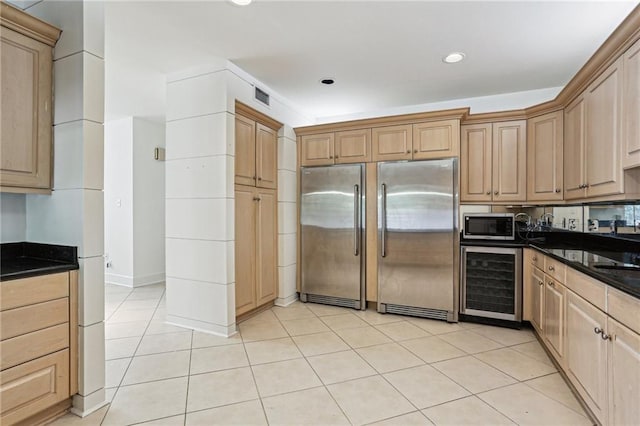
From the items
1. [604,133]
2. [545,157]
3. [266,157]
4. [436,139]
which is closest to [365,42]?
A: [436,139]

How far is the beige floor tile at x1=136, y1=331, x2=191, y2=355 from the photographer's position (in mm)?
2611

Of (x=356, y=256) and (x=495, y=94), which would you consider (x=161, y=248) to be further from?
(x=495, y=94)

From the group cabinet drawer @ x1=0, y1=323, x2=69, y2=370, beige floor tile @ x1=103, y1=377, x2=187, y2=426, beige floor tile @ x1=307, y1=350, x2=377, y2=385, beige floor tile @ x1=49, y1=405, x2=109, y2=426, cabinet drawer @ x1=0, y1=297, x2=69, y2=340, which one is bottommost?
beige floor tile @ x1=49, y1=405, x2=109, y2=426

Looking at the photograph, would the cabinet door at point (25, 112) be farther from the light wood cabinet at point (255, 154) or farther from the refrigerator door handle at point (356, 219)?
the refrigerator door handle at point (356, 219)

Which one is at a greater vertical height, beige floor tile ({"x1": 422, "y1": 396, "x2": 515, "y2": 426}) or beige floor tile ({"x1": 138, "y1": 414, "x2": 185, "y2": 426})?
beige floor tile ({"x1": 422, "y1": 396, "x2": 515, "y2": 426})

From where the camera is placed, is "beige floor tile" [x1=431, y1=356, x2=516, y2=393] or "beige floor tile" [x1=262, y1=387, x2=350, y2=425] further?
"beige floor tile" [x1=431, y1=356, x2=516, y2=393]

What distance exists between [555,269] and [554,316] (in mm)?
343

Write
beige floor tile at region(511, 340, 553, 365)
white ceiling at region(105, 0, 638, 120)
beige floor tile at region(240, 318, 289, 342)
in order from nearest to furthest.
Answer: white ceiling at region(105, 0, 638, 120), beige floor tile at region(511, 340, 553, 365), beige floor tile at region(240, 318, 289, 342)

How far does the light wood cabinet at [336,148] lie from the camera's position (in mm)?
3613

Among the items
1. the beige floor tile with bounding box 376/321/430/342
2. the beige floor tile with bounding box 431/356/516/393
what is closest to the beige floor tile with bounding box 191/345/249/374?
the beige floor tile with bounding box 376/321/430/342

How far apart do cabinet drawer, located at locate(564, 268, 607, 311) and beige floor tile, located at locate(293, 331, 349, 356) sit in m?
1.69

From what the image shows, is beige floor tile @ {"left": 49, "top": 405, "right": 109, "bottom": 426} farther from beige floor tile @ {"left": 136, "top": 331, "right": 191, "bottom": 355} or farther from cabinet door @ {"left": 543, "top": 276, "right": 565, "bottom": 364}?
cabinet door @ {"left": 543, "top": 276, "right": 565, "bottom": 364}

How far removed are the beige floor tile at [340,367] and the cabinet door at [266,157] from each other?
1.90 metres

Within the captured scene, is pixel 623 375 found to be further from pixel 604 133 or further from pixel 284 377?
pixel 284 377
